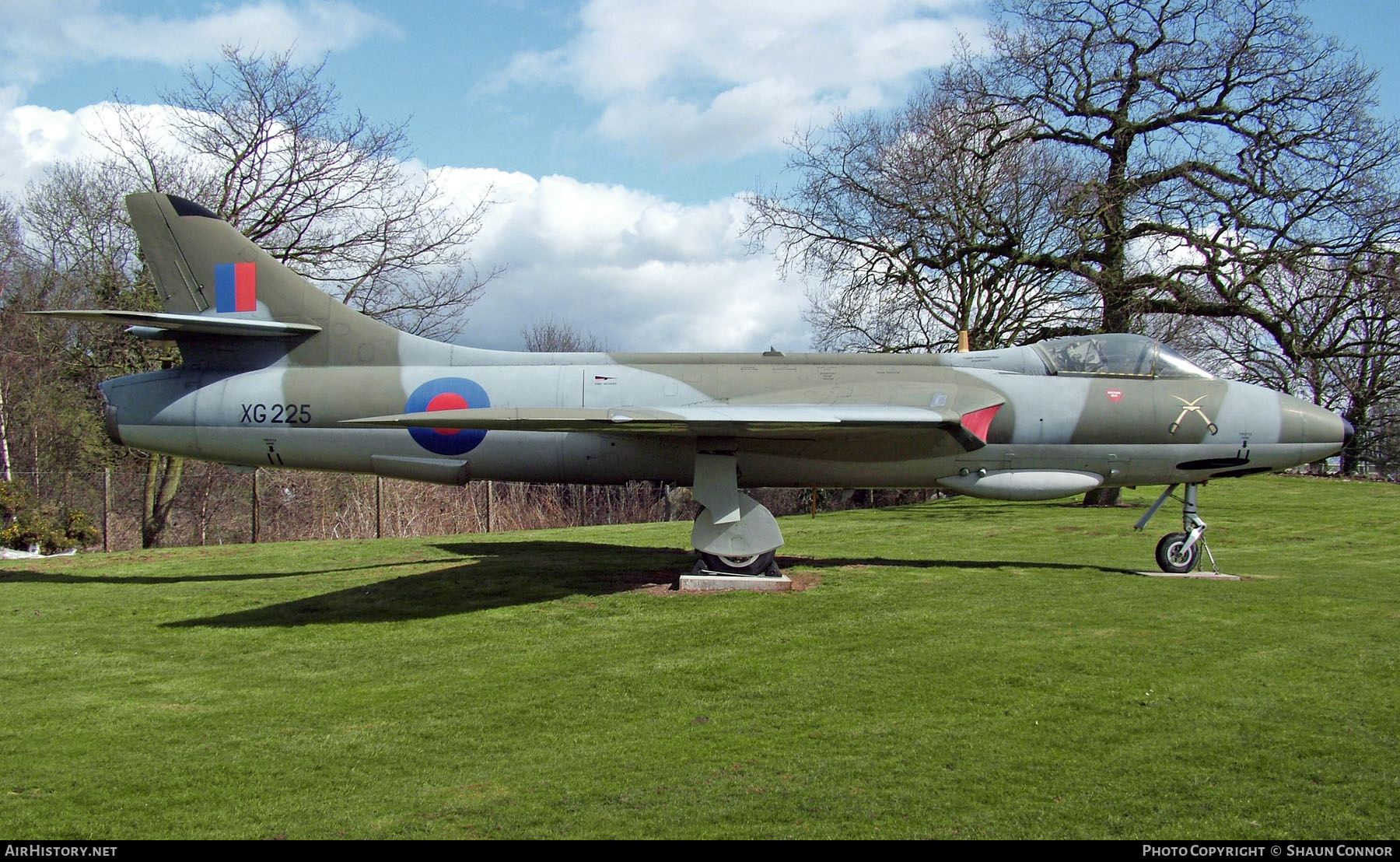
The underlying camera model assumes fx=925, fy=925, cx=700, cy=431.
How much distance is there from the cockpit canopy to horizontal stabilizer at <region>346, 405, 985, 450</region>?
1775 millimetres

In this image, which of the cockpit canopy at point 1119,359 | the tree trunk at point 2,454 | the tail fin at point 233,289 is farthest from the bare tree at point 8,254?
the cockpit canopy at point 1119,359

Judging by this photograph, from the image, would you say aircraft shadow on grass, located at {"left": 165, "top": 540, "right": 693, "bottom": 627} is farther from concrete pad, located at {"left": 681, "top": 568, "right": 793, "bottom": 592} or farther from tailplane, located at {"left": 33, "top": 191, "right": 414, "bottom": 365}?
tailplane, located at {"left": 33, "top": 191, "right": 414, "bottom": 365}

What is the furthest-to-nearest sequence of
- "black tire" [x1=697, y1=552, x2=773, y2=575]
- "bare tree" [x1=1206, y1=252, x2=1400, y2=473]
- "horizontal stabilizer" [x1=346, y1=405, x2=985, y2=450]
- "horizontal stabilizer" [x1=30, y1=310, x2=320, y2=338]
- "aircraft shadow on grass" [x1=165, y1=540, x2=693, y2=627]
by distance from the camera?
"bare tree" [x1=1206, y1=252, x2=1400, y2=473]
"black tire" [x1=697, y1=552, x2=773, y2=575]
"horizontal stabilizer" [x1=30, y1=310, x2=320, y2=338]
"aircraft shadow on grass" [x1=165, y1=540, x2=693, y2=627]
"horizontal stabilizer" [x1=346, y1=405, x2=985, y2=450]

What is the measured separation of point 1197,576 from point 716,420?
6.20 metres

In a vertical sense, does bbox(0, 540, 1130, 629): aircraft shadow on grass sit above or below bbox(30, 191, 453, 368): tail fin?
below

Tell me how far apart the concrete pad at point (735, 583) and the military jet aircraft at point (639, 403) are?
0.28 meters

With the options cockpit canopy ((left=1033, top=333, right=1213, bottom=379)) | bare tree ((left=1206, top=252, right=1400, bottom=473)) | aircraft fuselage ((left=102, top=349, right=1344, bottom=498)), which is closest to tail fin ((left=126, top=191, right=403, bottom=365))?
aircraft fuselage ((left=102, top=349, right=1344, bottom=498))

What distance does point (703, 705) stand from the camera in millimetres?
6004

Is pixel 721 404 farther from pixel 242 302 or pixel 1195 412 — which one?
pixel 242 302

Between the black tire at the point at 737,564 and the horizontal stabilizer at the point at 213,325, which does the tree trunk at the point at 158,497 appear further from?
the black tire at the point at 737,564

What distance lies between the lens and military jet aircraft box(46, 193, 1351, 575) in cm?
1072

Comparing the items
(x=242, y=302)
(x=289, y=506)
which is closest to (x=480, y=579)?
(x=242, y=302)

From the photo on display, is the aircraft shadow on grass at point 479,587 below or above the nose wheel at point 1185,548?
below

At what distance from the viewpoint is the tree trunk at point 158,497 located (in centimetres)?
2067
